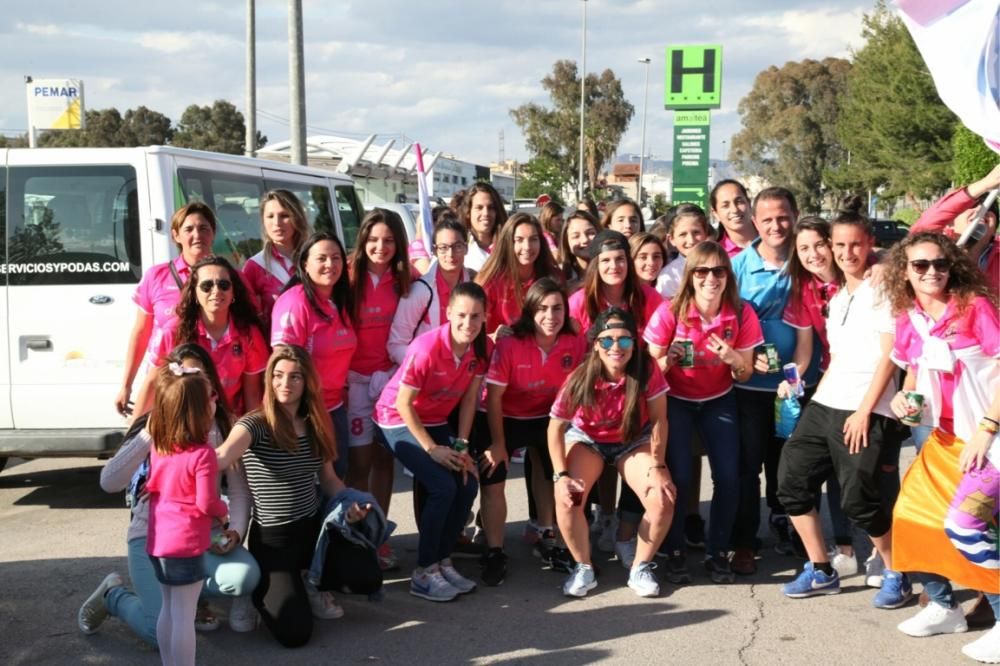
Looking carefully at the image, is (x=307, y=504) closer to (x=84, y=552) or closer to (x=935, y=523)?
(x=84, y=552)

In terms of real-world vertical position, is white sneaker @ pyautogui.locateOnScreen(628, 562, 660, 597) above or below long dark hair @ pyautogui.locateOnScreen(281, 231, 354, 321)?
below

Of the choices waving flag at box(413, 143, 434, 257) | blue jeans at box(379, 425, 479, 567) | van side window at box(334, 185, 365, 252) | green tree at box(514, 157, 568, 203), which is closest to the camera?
blue jeans at box(379, 425, 479, 567)

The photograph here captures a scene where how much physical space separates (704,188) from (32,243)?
17.7m

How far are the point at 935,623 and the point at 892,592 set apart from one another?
0.35 metres

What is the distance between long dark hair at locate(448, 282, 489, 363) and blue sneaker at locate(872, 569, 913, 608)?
7.18ft

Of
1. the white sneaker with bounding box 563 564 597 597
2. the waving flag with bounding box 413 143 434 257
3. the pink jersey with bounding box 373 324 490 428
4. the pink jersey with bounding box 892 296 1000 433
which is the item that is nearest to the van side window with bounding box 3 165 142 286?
the pink jersey with bounding box 373 324 490 428

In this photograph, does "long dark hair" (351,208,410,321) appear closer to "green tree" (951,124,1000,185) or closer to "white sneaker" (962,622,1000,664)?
"white sneaker" (962,622,1000,664)

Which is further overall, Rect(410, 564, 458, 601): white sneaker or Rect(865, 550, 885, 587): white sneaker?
Rect(865, 550, 885, 587): white sneaker

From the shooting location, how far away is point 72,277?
5.82 m

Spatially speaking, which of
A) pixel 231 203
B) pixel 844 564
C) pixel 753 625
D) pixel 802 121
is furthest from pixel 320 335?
pixel 802 121

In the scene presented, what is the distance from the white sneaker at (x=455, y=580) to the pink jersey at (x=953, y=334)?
2.31m

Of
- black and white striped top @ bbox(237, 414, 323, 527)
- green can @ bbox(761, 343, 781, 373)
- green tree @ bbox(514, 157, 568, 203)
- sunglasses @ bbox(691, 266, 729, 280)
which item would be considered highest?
green tree @ bbox(514, 157, 568, 203)

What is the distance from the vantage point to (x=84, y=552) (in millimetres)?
5477

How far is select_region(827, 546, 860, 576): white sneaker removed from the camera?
5184 mm
